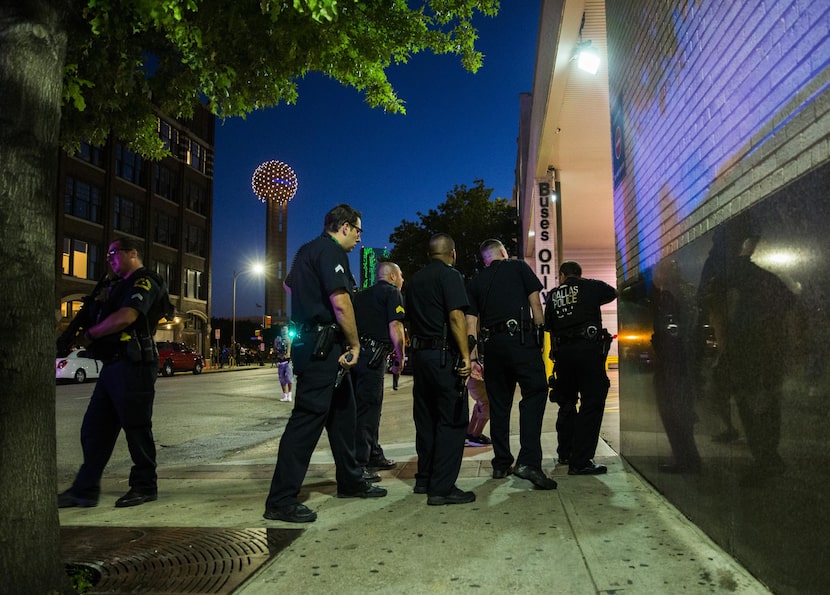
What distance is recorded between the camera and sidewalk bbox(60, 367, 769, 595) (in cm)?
288

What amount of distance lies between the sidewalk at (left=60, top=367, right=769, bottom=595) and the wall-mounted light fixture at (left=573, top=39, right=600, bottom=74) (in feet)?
23.5

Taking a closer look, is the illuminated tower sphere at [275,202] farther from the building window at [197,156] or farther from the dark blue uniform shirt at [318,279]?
the dark blue uniform shirt at [318,279]

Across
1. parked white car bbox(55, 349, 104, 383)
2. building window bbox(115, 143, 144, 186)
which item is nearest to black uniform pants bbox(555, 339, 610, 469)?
parked white car bbox(55, 349, 104, 383)

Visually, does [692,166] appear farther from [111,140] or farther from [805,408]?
[111,140]

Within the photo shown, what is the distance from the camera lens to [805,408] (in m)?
2.32

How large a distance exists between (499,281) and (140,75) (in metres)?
3.77

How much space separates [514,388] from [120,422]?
3017 mm

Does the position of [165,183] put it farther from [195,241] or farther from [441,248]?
[441,248]

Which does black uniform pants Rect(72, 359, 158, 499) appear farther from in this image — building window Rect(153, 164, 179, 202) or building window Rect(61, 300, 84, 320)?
building window Rect(153, 164, 179, 202)

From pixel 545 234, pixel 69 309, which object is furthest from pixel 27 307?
pixel 69 309

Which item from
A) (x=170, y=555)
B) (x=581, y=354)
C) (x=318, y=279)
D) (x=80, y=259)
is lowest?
(x=170, y=555)

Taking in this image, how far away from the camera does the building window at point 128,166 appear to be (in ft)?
128

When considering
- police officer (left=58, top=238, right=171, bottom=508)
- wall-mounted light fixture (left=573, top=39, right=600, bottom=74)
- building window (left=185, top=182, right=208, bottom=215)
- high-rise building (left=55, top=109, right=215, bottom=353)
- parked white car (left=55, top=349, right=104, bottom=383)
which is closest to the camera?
police officer (left=58, top=238, right=171, bottom=508)

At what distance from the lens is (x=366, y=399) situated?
18.1 ft
